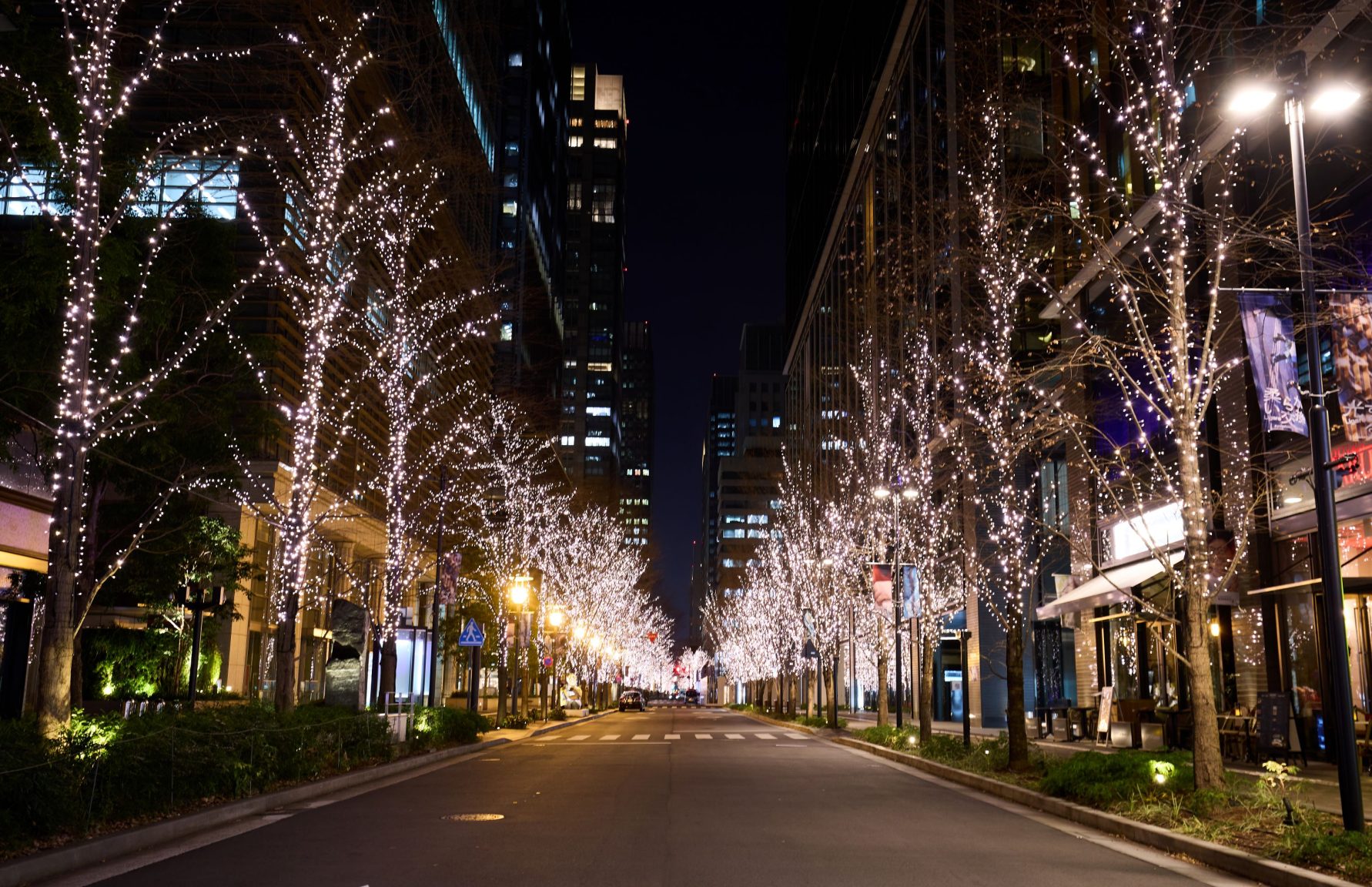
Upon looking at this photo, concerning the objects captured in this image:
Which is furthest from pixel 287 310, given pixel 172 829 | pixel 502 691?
pixel 172 829

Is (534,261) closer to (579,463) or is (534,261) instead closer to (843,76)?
(843,76)

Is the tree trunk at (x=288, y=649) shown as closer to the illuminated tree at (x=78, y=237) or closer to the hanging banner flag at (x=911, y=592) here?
the illuminated tree at (x=78, y=237)

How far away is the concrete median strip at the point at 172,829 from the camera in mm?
9203

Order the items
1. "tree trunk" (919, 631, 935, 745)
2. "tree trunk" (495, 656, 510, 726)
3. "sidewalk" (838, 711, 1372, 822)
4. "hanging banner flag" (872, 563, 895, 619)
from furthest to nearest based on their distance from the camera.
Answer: "tree trunk" (495, 656, 510, 726), "hanging banner flag" (872, 563, 895, 619), "tree trunk" (919, 631, 935, 745), "sidewalk" (838, 711, 1372, 822)

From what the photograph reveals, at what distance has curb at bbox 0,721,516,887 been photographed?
9164mm

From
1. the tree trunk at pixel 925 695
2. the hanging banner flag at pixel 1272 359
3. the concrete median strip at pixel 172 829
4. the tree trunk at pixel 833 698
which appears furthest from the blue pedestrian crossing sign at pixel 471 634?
the hanging banner flag at pixel 1272 359

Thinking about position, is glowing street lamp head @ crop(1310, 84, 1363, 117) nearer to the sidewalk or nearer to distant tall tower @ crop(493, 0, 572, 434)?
the sidewalk

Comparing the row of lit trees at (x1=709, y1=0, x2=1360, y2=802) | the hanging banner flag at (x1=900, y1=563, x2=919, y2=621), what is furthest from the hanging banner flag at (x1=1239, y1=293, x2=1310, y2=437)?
the hanging banner flag at (x1=900, y1=563, x2=919, y2=621)

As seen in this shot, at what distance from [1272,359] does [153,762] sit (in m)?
15.6

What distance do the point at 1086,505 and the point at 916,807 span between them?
15.7 meters

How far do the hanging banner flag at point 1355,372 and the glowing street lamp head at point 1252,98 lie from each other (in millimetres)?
7026

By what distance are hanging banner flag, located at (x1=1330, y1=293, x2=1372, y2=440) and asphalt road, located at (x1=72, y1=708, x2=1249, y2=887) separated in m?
8.81

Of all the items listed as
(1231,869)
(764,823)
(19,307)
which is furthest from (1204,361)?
(19,307)

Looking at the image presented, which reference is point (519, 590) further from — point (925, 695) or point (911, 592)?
point (925, 695)
